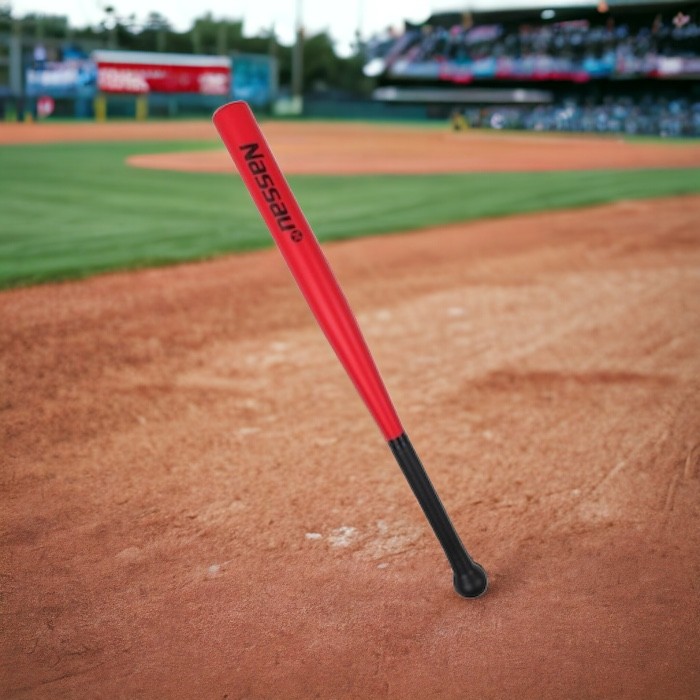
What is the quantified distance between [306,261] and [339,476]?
124cm

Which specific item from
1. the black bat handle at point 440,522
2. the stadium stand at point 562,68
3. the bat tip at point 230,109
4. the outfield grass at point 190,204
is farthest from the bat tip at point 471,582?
the stadium stand at point 562,68

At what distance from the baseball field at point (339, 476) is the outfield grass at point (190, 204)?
0.11 m

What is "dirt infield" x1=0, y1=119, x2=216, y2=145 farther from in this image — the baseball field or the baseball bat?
the baseball bat

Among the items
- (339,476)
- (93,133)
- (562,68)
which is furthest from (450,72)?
(339,476)

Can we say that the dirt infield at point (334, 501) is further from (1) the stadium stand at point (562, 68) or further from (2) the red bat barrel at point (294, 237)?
(1) the stadium stand at point (562, 68)

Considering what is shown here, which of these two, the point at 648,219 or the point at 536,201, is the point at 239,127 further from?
the point at 536,201

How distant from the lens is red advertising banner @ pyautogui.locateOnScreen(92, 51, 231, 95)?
3644 centimetres

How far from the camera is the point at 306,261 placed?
5.98 ft

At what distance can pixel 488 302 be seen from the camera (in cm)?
544

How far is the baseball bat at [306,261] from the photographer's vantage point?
1766mm

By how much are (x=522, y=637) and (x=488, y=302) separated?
3662mm

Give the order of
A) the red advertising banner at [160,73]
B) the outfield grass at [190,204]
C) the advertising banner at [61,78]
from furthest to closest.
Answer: the red advertising banner at [160,73] → the advertising banner at [61,78] → the outfield grass at [190,204]

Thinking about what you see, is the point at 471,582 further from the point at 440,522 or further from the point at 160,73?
the point at 160,73

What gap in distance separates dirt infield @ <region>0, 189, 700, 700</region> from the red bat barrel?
623mm
